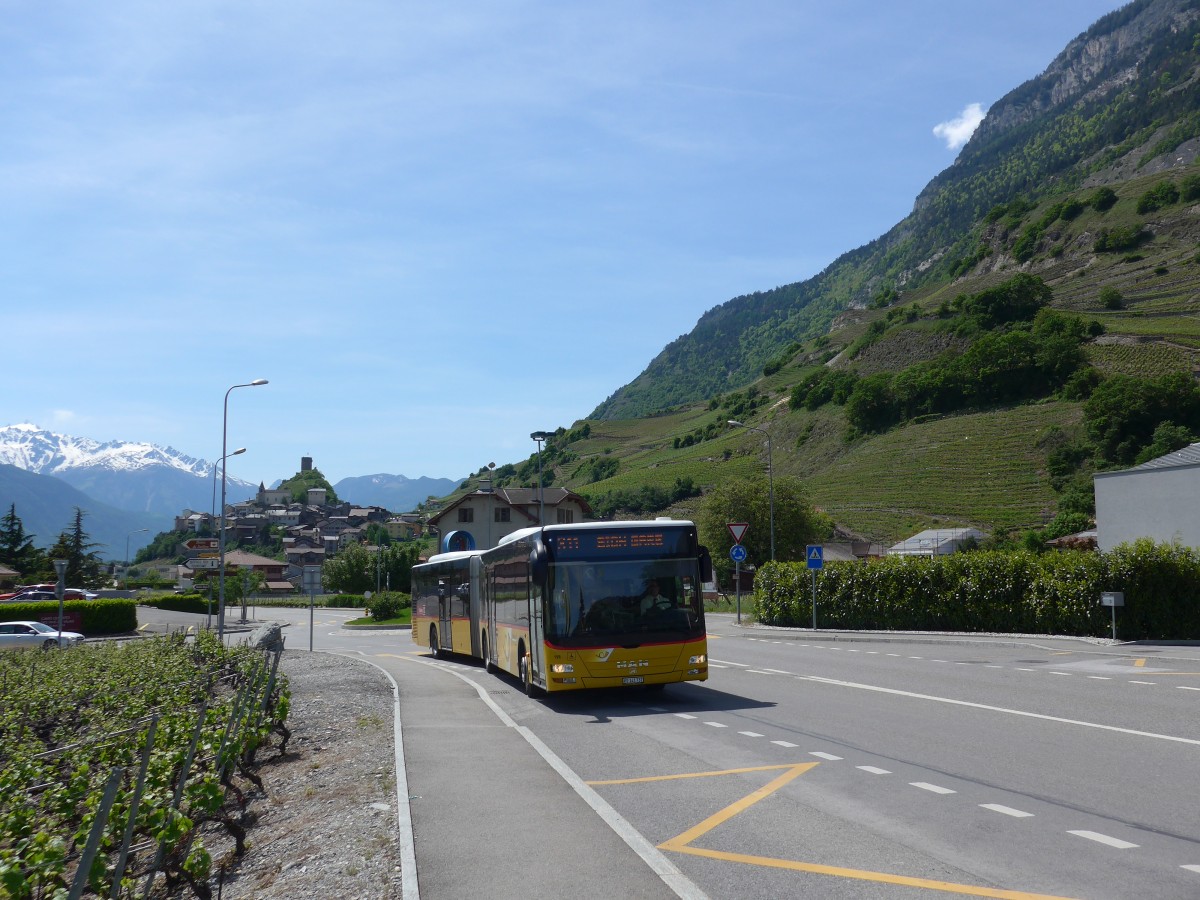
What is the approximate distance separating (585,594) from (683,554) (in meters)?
1.73

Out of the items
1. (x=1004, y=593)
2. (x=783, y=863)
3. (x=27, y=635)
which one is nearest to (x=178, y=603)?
(x=27, y=635)

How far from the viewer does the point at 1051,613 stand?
26547 millimetres

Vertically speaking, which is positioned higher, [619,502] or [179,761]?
[619,502]

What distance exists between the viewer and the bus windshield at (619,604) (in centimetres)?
1552

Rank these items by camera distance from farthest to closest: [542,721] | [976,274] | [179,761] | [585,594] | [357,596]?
[976,274] → [357,596] → [585,594] → [542,721] → [179,761]

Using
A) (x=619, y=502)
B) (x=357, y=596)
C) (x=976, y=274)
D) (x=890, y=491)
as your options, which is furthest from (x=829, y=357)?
(x=357, y=596)

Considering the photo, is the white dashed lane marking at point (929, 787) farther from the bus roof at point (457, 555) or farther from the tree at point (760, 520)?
the tree at point (760, 520)

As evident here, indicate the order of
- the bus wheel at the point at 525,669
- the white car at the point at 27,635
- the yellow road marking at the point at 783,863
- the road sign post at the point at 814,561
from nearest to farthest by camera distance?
the yellow road marking at the point at 783,863 → the bus wheel at the point at 525,669 → the road sign post at the point at 814,561 → the white car at the point at 27,635

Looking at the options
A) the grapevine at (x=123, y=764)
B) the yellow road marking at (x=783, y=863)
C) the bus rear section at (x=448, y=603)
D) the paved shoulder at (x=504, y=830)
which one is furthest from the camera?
the bus rear section at (x=448, y=603)

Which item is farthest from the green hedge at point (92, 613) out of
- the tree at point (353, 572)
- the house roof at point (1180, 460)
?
the house roof at point (1180, 460)

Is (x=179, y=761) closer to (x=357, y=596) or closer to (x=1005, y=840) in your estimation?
(x=1005, y=840)

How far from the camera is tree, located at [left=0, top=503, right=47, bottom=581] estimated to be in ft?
319

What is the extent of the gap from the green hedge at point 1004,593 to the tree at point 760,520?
31008 mm

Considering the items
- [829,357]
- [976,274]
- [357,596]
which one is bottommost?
[357,596]
